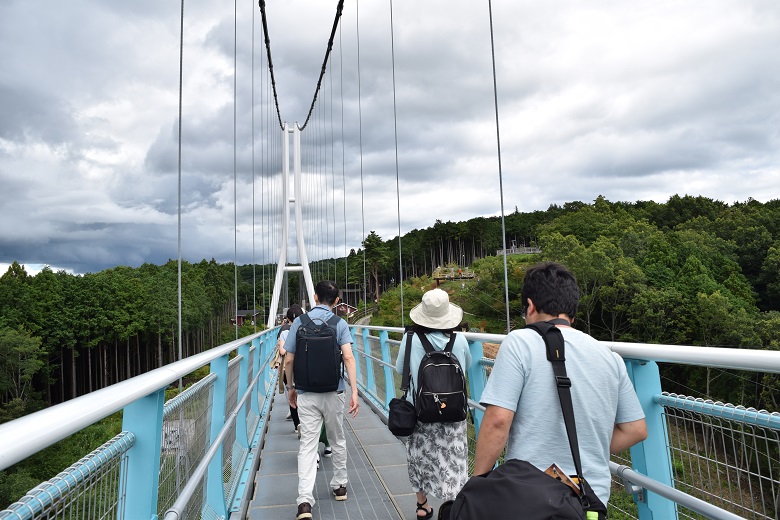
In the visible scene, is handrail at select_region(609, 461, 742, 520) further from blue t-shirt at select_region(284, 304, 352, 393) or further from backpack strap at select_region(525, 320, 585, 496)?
blue t-shirt at select_region(284, 304, 352, 393)

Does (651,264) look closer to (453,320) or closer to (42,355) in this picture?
(42,355)

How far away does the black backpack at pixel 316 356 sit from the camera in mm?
3371

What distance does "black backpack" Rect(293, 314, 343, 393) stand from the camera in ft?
11.1

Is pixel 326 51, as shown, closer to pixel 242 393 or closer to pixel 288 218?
pixel 288 218

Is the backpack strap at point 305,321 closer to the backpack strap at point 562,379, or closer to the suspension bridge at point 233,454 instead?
the suspension bridge at point 233,454

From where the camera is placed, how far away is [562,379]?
1.43 meters

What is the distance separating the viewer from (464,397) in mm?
2721

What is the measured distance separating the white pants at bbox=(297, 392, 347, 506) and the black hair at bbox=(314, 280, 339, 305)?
0.52 m

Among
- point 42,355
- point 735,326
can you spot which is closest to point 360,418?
point 735,326

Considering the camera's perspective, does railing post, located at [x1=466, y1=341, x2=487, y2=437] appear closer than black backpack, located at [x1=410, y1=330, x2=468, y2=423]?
No

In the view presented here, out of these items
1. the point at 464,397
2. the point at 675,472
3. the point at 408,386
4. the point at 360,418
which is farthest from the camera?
the point at 360,418

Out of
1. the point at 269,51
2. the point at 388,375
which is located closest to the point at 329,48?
the point at 269,51

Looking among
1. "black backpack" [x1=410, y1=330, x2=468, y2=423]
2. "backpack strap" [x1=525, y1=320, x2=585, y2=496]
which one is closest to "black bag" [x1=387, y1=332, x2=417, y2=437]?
"black backpack" [x1=410, y1=330, x2=468, y2=423]

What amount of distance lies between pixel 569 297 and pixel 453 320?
124 cm
